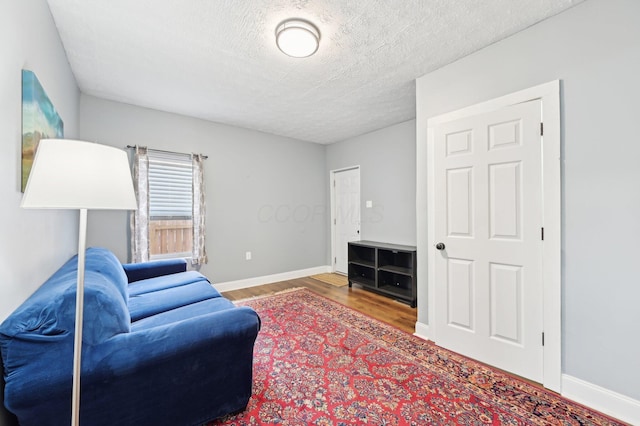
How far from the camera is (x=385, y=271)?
397cm

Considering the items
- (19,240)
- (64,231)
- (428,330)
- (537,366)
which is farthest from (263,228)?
(537,366)

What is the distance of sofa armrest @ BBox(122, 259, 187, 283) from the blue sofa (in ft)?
3.57

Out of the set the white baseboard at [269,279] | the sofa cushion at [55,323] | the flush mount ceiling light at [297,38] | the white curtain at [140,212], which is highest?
the flush mount ceiling light at [297,38]

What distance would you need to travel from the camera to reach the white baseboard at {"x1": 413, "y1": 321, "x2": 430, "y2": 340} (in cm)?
254

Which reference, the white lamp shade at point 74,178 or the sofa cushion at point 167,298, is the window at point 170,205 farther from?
the white lamp shade at point 74,178

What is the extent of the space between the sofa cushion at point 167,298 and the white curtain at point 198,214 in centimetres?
116

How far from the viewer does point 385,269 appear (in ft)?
12.4

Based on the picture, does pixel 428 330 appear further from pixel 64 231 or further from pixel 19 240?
pixel 64 231

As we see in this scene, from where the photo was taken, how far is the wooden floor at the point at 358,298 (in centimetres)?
300

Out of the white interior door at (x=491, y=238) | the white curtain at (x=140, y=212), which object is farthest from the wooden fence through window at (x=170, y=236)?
the white interior door at (x=491, y=238)

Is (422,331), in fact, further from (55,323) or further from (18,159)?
(18,159)

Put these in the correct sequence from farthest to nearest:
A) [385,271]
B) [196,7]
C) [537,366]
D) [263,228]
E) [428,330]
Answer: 1. [263,228]
2. [385,271]
3. [428,330]
4. [537,366]
5. [196,7]

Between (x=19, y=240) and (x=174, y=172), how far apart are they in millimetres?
2493

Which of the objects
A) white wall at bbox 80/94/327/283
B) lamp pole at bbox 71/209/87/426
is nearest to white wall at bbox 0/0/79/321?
lamp pole at bbox 71/209/87/426
